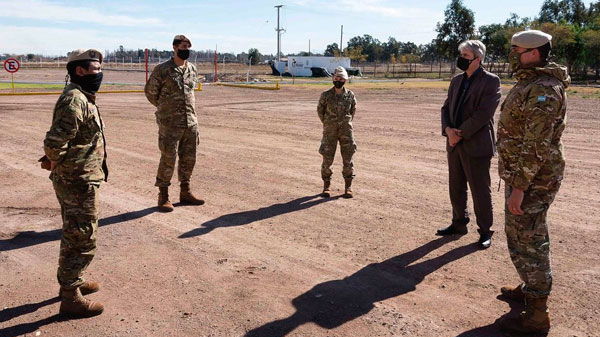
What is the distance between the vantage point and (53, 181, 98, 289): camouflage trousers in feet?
13.8

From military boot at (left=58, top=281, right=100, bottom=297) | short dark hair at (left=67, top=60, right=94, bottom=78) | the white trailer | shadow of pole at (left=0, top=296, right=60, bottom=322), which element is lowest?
shadow of pole at (left=0, top=296, right=60, bottom=322)

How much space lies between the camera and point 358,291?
4.84m

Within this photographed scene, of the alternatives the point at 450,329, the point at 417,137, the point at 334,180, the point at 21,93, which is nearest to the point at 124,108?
the point at 21,93

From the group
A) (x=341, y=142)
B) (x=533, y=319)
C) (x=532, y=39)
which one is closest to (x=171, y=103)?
(x=341, y=142)

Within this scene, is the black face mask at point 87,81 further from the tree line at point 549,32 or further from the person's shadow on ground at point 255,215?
the tree line at point 549,32

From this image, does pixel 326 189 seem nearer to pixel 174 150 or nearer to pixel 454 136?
pixel 174 150

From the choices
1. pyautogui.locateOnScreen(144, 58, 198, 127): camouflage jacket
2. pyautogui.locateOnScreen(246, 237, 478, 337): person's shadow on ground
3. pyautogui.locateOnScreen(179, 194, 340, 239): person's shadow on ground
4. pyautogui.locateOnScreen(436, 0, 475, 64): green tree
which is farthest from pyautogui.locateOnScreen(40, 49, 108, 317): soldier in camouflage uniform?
pyautogui.locateOnScreen(436, 0, 475, 64): green tree

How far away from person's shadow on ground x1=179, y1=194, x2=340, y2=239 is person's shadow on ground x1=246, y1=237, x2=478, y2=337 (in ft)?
6.85

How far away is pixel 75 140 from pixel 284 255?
2.51 m

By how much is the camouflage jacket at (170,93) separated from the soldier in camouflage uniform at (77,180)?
280cm

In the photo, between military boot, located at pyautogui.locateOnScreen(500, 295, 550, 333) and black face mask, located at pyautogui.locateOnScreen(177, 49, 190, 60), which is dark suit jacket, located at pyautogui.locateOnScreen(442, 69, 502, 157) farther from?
black face mask, located at pyautogui.locateOnScreen(177, 49, 190, 60)

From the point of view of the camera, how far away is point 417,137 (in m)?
14.1

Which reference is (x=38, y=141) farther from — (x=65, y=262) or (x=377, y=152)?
(x=65, y=262)

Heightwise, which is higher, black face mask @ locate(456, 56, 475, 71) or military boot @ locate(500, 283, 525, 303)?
black face mask @ locate(456, 56, 475, 71)
